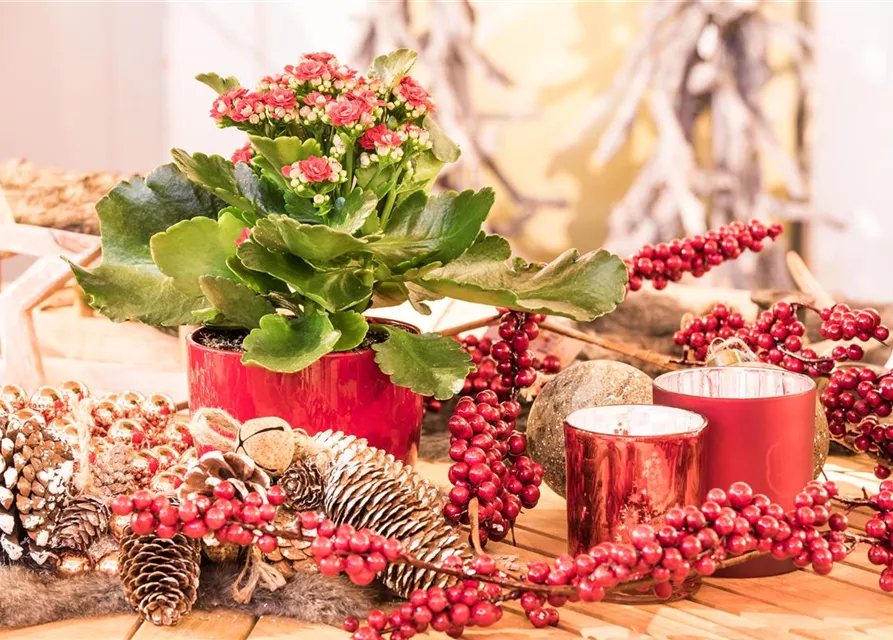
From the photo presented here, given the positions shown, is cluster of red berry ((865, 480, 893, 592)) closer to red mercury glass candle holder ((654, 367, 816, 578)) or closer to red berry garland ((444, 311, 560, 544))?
red mercury glass candle holder ((654, 367, 816, 578))

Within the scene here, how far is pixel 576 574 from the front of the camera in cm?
52

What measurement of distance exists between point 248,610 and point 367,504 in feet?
0.29

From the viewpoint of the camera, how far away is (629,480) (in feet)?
1.89

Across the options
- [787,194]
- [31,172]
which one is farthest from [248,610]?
[787,194]

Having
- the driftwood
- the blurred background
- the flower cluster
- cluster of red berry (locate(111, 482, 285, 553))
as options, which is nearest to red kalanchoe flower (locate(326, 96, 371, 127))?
the flower cluster

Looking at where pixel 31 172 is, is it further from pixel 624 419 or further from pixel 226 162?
pixel 624 419

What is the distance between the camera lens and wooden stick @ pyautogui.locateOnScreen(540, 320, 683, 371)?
2.79 ft

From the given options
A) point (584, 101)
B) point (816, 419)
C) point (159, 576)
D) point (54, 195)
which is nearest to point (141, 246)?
point (159, 576)

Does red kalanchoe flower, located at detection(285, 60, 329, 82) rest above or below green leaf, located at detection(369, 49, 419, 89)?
below

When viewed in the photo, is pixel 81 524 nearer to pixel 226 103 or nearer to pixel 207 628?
pixel 207 628

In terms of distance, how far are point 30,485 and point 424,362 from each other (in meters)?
0.24

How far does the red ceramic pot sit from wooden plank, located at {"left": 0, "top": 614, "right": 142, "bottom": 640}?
139mm

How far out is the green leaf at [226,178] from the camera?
0.65 m

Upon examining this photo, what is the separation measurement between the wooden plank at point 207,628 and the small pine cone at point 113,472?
11 centimetres
